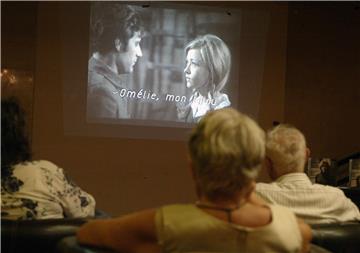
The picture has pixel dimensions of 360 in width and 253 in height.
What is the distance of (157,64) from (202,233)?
3945mm

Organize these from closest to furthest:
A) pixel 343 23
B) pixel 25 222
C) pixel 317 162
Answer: pixel 25 222
pixel 317 162
pixel 343 23

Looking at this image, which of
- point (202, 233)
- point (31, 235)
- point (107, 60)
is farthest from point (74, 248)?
point (107, 60)

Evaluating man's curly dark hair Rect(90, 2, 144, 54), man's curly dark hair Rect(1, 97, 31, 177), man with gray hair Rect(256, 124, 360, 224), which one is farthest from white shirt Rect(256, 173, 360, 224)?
man's curly dark hair Rect(90, 2, 144, 54)

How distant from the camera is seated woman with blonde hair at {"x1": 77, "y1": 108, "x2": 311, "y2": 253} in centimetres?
120

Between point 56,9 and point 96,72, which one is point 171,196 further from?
point 56,9

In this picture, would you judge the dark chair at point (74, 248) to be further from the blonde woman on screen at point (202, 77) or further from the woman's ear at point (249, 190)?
the blonde woman on screen at point (202, 77)

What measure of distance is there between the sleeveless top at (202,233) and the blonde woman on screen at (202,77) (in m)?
3.84

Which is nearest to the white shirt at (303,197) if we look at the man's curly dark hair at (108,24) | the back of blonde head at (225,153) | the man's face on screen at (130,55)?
the back of blonde head at (225,153)

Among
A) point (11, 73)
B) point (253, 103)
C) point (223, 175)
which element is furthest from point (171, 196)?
point (223, 175)

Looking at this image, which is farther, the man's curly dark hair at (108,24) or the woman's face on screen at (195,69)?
the woman's face on screen at (195,69)

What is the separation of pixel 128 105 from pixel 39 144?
0.91 m

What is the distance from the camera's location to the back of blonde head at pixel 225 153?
1.20 metres

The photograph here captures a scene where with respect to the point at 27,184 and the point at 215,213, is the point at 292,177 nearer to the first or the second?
the point at 215,213

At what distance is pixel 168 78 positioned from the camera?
507 centimetres
